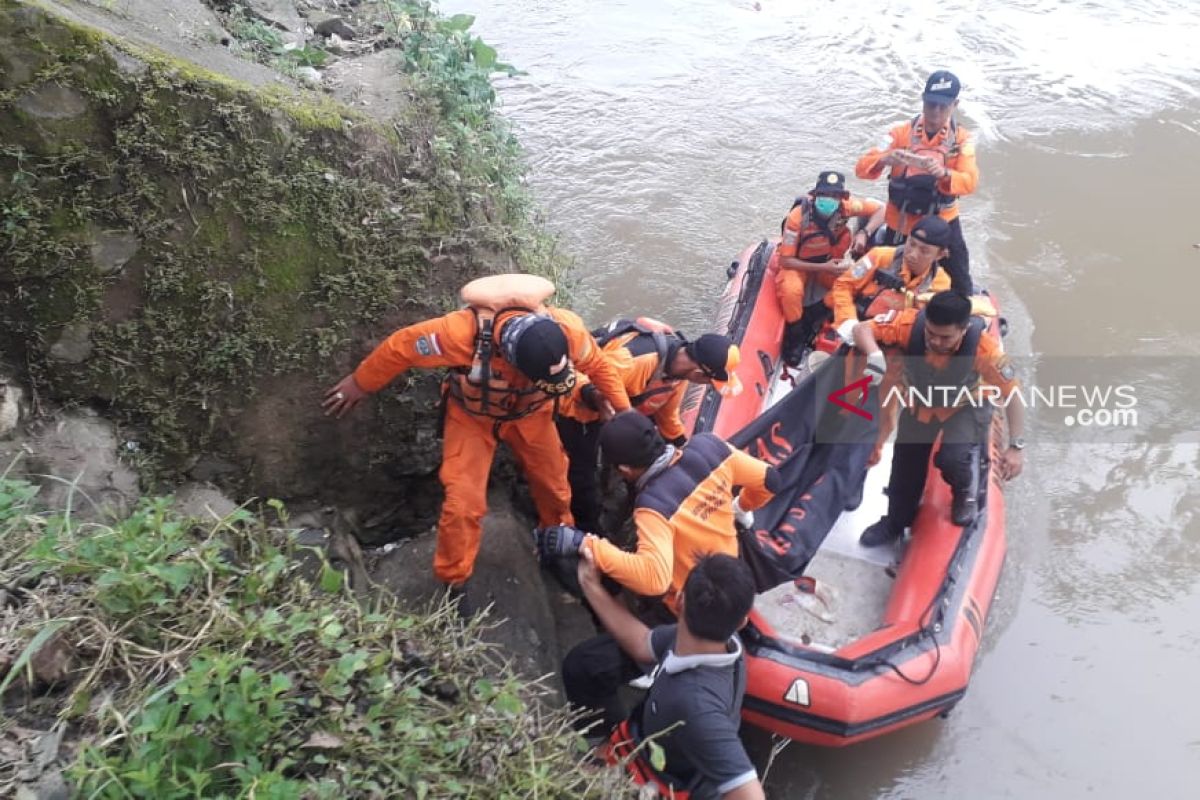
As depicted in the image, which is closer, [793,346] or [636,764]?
[636,764]

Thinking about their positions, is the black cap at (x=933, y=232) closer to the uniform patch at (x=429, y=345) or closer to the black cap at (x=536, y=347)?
the black cap at (x=536, y=347)

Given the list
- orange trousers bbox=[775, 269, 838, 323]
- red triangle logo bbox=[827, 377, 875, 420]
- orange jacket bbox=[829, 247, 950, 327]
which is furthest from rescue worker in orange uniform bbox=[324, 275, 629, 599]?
orange trousers bbox=[775, 269, 838, 323]

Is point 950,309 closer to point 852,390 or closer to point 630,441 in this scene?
point 852,390

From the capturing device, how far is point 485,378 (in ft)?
10.2

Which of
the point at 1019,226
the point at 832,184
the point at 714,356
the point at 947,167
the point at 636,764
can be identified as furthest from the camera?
the point at 1019,226

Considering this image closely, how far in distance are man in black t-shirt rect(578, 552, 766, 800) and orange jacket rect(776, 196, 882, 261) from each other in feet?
11.0

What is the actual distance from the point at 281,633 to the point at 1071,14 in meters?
13.4

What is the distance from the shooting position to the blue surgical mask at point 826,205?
16.8ft

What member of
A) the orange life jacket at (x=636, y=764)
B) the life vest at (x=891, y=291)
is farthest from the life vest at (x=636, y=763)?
the life vest at (x=891, y=291)

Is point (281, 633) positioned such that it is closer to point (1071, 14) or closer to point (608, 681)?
point (608, 681)

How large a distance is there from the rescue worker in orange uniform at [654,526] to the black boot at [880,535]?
4.70 ft

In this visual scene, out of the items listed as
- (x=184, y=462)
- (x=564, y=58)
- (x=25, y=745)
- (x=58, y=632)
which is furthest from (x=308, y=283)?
(x=564, y=58)

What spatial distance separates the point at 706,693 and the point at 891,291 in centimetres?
278

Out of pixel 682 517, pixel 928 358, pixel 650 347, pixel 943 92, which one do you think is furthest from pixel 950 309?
pixel 943 92
